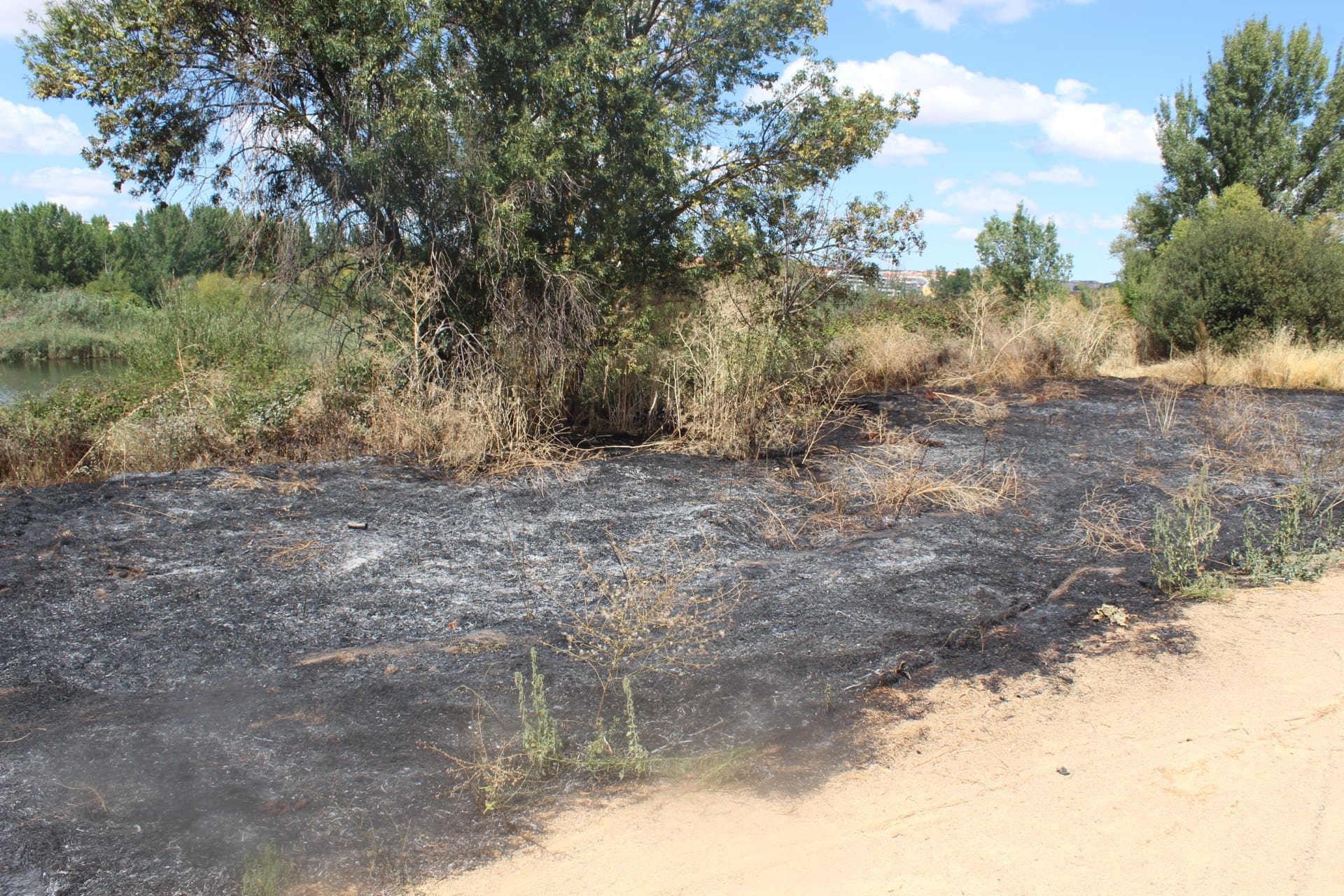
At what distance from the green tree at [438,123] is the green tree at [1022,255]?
11.3 m

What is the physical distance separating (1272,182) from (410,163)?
84.8 ft

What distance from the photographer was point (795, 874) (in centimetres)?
308

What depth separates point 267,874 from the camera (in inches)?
120

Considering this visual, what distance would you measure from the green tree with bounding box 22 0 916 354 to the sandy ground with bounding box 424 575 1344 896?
6207mm

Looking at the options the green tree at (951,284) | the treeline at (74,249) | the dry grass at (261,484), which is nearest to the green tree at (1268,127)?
the green tree at (951,284)

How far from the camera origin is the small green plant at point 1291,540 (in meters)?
5.73

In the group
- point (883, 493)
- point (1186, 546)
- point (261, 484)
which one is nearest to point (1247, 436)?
point (1186, 546)

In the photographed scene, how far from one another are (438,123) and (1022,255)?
14696 mm

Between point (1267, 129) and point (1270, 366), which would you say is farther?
→ point (1267, 129)

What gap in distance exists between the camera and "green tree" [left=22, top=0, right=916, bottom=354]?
843 cm

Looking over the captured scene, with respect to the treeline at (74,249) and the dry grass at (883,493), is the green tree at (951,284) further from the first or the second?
the treeline at (74,249)

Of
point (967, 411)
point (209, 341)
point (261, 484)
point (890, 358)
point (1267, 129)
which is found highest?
point (1267, 129)

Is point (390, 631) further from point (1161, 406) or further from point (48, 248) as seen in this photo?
point (48, 248)

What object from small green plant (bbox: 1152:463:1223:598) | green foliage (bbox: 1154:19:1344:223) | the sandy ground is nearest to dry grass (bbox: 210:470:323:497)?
the sandy ground
